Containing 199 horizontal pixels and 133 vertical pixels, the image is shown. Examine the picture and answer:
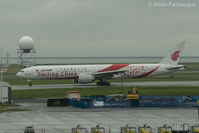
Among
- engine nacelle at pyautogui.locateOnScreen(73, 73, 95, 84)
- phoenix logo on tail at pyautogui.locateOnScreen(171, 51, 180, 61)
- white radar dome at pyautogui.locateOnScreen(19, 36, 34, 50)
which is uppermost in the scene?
Result: white radar dome at pyautogui.locateOnScreen(19, 36, 34, 50)

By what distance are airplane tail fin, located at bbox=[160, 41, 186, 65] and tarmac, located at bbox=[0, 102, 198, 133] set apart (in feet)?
135

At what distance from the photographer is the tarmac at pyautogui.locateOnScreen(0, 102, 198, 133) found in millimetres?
34469

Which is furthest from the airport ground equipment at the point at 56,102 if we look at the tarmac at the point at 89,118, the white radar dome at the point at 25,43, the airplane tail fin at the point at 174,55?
the white radar dome at the point at 25,43

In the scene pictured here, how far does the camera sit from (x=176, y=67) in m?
84.2

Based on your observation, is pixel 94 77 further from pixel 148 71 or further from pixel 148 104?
pixel 148 104

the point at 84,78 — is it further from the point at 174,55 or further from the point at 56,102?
the point at 56,102

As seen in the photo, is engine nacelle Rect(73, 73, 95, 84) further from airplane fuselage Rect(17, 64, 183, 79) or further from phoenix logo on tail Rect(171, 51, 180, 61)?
phoenix logo on tail Rect(171, 51, 180, 61)

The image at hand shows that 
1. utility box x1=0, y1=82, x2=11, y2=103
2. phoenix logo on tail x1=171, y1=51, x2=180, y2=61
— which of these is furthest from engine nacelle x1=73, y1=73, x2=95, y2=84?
utility box x1=0, y1=82, x2=11, y2=103

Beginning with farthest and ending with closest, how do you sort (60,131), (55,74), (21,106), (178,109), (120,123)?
(55,74) < (21,106) < (178,109) < (120,123) < (60,131)

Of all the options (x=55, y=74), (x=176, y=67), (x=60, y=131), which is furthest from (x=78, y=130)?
(x=176, y=67)

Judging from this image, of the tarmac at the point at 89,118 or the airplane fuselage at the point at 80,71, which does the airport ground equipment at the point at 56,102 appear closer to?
the tarmac at the point at 89,118

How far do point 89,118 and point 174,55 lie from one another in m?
50.5

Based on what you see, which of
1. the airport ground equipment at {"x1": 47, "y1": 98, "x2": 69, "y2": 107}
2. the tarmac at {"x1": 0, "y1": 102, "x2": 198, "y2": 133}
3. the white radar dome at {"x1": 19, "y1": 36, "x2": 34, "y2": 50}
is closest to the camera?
the tarmac at {"x1": 0, "y1": 102, "x2": 198, "y2": 133}

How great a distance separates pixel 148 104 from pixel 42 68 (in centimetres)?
3748
